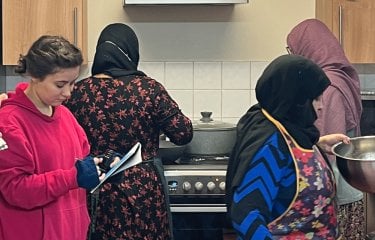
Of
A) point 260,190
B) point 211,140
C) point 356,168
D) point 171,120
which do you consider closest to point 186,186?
point 211,140

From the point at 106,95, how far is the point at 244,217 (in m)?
0.96

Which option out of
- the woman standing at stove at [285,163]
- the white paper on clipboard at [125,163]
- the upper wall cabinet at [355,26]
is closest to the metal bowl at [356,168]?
the woman standing at stove at [285,163]

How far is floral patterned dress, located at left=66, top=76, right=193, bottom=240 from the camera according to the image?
104 inches

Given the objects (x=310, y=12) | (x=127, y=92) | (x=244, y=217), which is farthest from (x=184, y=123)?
(x=310, y=12)

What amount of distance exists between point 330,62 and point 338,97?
0.59ft

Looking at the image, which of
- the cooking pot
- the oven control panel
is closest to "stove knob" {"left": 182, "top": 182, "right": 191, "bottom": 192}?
the oven control panel

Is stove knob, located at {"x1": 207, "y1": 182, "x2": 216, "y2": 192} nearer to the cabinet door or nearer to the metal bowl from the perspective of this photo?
the metal bowl

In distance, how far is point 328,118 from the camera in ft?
9.26

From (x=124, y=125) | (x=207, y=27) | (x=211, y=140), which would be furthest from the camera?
(x=207, y=27)

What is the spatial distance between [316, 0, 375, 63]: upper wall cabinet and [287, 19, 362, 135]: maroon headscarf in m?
0.24

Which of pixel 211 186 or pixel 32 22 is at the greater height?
pixel 32 22

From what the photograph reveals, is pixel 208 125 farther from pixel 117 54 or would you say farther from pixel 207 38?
pixel 117 54

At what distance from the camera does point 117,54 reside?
8.80 ft

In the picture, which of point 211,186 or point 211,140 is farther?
point 211,140
